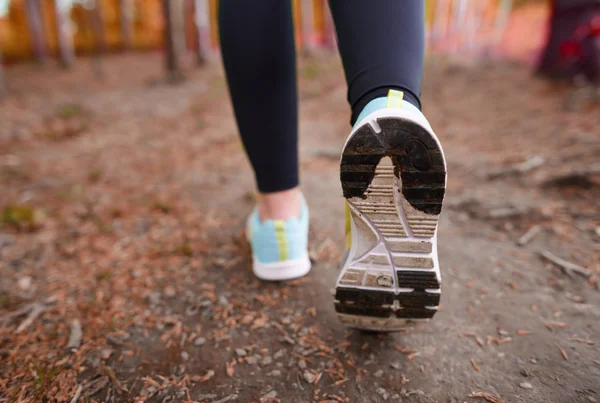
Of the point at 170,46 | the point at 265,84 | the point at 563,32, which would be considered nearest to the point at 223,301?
the point at 265,84

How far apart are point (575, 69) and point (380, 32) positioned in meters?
3.68

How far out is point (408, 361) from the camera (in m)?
0.99

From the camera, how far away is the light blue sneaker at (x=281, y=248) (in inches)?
49.1

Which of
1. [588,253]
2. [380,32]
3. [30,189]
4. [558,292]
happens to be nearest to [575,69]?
[588,253]

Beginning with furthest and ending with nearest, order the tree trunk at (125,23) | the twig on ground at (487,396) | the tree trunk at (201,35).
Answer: the tree trunk at (125,23), the tree trunk at (201,35), the twig on ground at (487,396)

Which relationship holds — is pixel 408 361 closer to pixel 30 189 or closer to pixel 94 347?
pixel 94 347

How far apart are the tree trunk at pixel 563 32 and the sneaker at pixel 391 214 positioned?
11.7 ft

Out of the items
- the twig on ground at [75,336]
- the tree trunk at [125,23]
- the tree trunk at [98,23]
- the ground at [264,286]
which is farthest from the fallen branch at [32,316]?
the tree trunk at [125,23]

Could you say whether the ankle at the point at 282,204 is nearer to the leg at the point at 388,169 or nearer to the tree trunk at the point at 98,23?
the leg at the point at 388,169

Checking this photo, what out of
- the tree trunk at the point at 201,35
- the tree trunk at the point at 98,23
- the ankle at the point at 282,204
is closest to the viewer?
the ankle at the point at 282,204

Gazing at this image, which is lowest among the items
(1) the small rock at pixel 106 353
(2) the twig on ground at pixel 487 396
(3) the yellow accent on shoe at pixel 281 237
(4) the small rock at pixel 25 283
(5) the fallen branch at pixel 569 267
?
(4) the small rock at pixel 25 283

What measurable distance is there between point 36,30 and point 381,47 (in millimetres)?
9007

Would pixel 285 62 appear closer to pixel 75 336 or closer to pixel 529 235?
pixel 75 336

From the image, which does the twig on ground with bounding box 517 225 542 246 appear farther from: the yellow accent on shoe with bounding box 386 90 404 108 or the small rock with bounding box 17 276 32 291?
the small rock with bounding box 17 276 32 291
